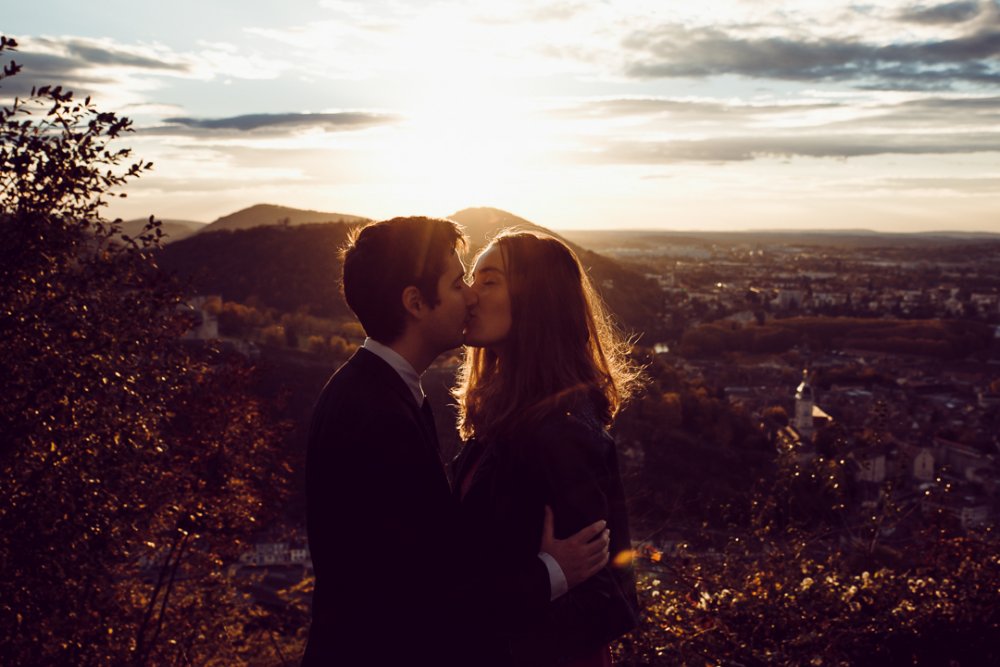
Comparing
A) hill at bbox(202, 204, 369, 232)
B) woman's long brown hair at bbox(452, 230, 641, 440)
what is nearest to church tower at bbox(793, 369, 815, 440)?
woman's long brown hair at bbox(452, 230, 641, 440)

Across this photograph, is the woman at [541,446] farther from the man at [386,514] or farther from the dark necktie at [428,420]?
the dark necktie at [428,420]

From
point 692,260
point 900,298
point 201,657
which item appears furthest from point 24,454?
point 692,260

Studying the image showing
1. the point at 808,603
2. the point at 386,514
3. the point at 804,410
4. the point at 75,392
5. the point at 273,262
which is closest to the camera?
the point at 386,514

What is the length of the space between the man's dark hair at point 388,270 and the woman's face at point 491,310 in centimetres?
40

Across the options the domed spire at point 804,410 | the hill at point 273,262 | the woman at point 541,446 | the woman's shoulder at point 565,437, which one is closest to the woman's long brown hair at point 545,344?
the woman at point 541,446

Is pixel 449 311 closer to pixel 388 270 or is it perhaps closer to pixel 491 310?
pixel 388 270

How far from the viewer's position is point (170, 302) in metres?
5.93

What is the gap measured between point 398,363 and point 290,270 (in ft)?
191

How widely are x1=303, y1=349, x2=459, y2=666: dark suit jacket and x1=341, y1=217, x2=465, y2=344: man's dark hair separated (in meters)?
0.26

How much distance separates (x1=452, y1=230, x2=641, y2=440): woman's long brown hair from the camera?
2783 mm

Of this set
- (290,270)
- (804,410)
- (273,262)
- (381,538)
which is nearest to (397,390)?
(381,538)

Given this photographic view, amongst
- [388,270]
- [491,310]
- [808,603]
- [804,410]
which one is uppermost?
[388,270]

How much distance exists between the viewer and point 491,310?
2928mm

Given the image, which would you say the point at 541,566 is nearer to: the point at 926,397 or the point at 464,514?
the point at 464,514
